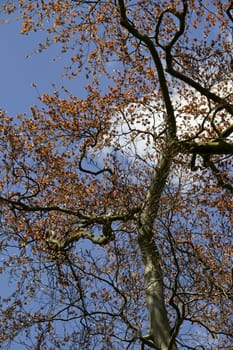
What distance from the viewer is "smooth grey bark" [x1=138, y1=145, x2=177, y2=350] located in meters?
9.13

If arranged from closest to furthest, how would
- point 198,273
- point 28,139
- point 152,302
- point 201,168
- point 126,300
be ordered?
point 198,273 → point 126,300 → point 152,302 → point 201,168 → point 28,139

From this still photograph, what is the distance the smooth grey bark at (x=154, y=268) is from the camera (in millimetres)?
9133

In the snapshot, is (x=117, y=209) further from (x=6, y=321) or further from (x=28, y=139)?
(x=28, y=139)

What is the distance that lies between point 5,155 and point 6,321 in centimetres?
481

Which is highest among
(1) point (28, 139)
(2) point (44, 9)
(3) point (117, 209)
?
(2) point (44, 9)

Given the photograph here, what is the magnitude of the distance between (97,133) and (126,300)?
5889mm

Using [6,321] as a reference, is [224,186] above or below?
above

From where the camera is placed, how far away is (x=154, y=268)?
9914mm

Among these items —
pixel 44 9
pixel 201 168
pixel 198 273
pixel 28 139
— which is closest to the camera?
pixel 198 273

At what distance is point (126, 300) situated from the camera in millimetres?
8641

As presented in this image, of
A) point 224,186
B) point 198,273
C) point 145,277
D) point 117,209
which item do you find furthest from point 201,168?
point 198,273

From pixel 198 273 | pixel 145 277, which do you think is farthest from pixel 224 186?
pixel 198 273

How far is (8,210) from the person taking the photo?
13133 mm

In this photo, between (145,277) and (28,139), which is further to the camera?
(28,139)
